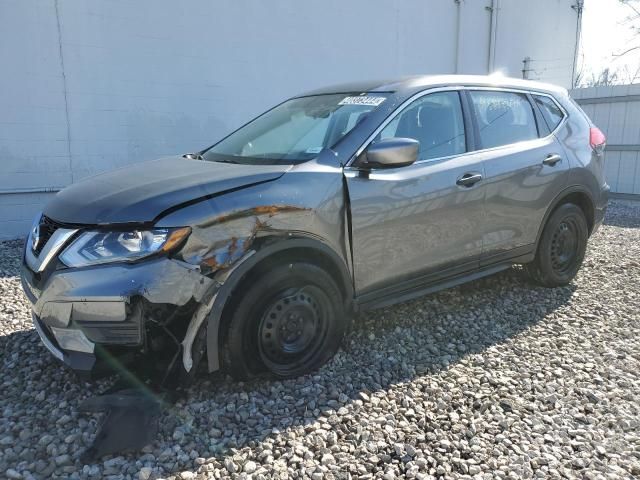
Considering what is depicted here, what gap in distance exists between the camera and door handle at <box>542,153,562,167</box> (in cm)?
423

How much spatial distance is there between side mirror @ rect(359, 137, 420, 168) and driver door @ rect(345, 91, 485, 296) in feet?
0.28

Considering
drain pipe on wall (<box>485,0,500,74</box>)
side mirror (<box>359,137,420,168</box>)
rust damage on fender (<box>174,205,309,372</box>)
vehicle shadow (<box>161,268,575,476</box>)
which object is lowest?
vehicle shadow (<box>161,268,575,476</box>)

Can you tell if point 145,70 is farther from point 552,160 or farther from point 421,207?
point 552,160

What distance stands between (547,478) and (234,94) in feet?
23.7

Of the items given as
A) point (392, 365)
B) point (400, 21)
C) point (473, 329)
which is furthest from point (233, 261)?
point (400, 21)

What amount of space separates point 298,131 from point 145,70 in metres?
4.79

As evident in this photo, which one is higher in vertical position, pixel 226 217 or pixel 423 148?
pixel 423 148

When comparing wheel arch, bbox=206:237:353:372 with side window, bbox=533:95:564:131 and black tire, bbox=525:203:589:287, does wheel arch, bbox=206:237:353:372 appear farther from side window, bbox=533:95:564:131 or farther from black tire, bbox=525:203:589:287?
side window, bbox=533:95:564:131

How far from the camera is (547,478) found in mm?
2279

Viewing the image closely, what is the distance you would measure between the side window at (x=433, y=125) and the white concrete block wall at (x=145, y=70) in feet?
16.6

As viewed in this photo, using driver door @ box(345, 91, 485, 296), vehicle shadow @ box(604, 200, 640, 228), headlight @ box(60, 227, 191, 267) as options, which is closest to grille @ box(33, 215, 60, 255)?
headlight @ box(60, 227, 191, 267)

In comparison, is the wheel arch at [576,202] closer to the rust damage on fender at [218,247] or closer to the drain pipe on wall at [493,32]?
the rust damage on fender at [218,247]

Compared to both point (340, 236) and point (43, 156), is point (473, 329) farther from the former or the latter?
point (43, 156)

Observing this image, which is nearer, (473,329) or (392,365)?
(392,365)
